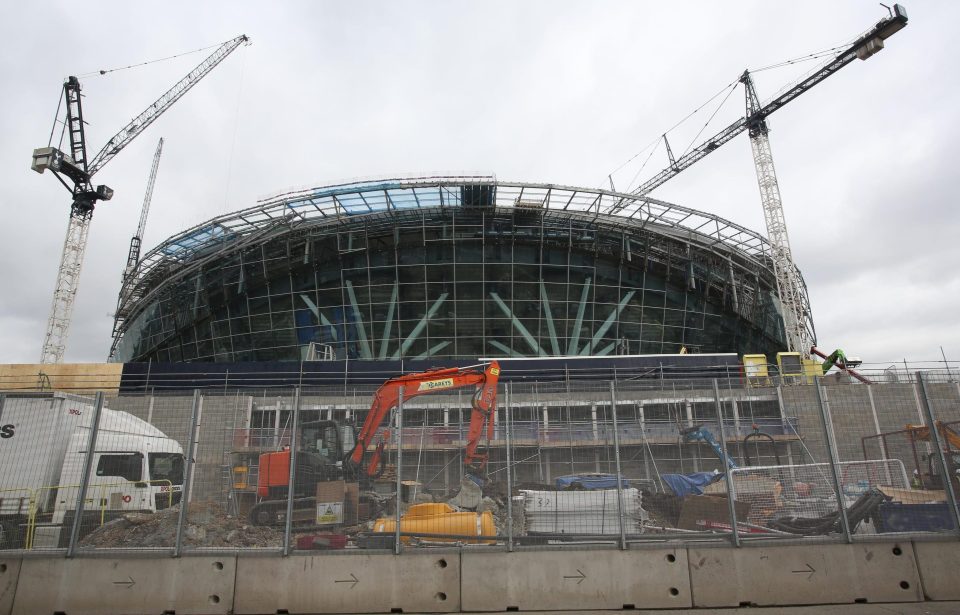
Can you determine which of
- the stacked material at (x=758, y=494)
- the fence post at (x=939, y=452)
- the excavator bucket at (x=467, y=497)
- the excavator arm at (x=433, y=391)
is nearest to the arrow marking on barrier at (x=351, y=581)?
the excavator arm at (x=433, y=391)

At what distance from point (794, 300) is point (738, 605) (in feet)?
133

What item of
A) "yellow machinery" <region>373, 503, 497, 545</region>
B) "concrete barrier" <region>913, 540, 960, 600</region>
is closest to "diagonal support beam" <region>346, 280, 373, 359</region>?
"yellow machinery" <region>373, 503, 497, 545</region>

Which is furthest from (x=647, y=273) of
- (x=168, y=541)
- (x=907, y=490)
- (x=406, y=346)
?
(x=168, y=541)

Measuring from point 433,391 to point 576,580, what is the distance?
528cm

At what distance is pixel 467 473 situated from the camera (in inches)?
388

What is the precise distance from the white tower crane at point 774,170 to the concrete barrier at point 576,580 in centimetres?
2981

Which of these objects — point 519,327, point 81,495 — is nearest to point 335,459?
point 81,495

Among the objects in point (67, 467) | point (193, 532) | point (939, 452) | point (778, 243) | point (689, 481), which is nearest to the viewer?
point (939, 452)

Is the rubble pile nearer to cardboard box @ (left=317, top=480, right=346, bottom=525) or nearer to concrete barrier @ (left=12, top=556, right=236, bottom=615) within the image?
concrete barrier @ (left=12, top=556, right=236, bottom=615)

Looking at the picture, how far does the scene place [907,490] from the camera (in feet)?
28.9

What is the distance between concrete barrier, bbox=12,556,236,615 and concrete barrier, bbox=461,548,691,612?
340 centimetres

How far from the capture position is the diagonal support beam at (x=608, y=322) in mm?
36781

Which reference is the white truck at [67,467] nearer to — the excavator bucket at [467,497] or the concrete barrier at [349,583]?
the concrete barrier at [349,583]

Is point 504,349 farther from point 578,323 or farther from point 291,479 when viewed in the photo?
point 291,479
